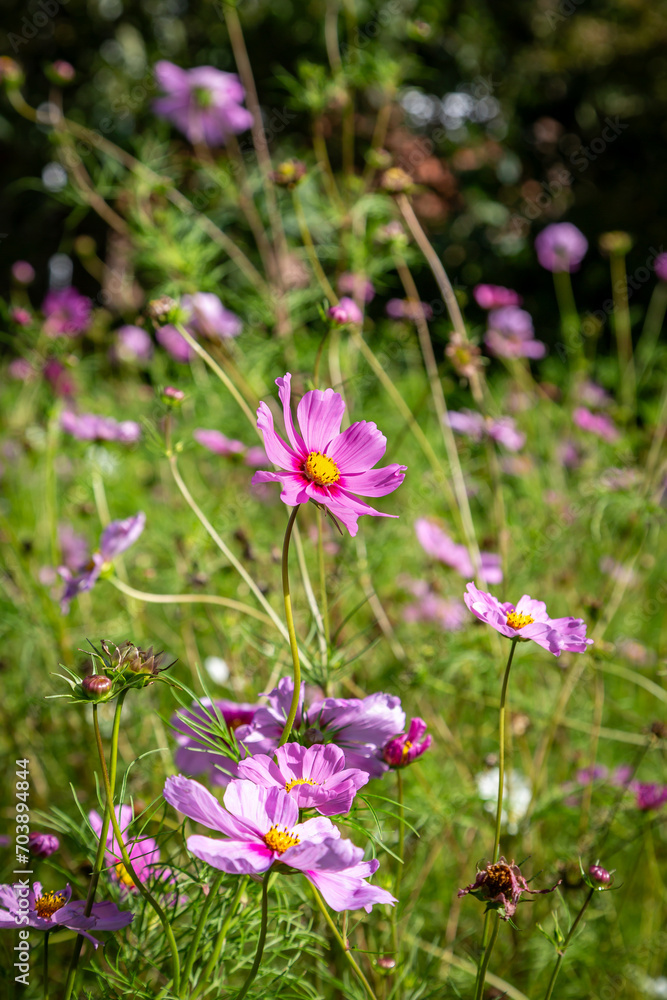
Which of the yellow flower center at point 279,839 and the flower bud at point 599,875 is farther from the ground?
the yellow flower center at point 279,839

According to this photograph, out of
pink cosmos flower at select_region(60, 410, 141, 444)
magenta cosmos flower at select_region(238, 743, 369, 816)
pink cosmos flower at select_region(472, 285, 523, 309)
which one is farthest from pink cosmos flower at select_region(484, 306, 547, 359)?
magenta cosmos flower at select_region(238, 743, 369, 816)

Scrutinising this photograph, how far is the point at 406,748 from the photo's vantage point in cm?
52

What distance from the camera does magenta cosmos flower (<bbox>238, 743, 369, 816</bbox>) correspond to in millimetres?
422

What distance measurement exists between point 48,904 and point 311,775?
19cm

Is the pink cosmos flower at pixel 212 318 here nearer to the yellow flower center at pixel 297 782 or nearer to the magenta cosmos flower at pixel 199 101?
the magenta cosmos flower at pixel 199 101

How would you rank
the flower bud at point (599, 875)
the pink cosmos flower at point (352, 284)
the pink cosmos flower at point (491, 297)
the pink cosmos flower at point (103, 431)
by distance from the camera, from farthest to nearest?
the pink cosmos flower at point (491, 297) → the pink cosmos flower at point (352, 284) → the pink cosmos flower at point (103, 431) → the flower bud at point (599, 875)

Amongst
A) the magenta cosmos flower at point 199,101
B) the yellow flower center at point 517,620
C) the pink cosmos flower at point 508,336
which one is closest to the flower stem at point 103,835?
the yellow flower center at point 517,620

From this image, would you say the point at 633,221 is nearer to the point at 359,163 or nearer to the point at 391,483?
the point at 359,163

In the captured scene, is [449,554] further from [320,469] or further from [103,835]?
[103,835]

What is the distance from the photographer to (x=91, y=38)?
4254mm

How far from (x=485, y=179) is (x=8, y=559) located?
3208 millimetres

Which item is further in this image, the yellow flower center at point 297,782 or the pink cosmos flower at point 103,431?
the pink cosmos flower at point 103,431

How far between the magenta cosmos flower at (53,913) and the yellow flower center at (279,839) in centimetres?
11

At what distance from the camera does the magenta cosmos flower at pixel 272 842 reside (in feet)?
1.24
